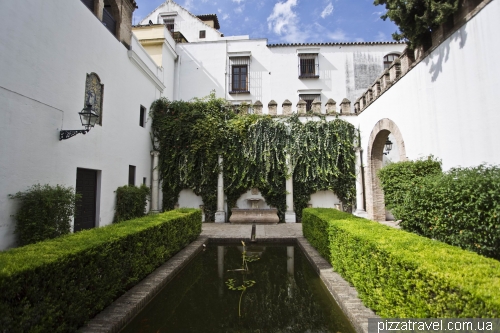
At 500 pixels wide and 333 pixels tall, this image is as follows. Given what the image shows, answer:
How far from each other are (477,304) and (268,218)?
8.99 meters

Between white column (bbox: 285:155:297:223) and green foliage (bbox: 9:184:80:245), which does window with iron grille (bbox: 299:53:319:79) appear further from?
green foliage (bbox: 9:184:80:245)

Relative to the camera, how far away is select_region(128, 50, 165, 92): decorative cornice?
930 cm

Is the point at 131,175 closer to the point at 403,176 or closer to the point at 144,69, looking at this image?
the point at 144,69

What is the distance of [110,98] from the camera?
8023 mm

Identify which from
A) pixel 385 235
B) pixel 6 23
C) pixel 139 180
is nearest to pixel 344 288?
pixel 385 235

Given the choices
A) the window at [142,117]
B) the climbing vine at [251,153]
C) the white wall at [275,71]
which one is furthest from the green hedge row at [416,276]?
the white wall at [275,71]

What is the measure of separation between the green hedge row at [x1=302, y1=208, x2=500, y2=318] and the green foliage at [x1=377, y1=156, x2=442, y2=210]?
9.34 ft

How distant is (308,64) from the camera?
1529 centimetres

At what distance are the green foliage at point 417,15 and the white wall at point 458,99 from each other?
0.54 m

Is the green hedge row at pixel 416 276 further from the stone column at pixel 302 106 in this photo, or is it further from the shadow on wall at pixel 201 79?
the shadow on wall at pixel 201 79

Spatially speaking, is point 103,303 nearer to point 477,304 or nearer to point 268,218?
point 477,304

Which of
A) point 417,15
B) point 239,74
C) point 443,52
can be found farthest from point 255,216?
point 239,74

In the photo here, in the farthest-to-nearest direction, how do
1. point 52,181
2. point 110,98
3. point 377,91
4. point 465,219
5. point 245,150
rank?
point 245,150
point 377,91
point 110,98
point 52,181
point 465,219

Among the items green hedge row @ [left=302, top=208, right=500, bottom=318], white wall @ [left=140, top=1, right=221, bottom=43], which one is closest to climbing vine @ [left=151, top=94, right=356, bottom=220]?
green hedge row @ [left=302, top=208, right=500, bottom=318]
